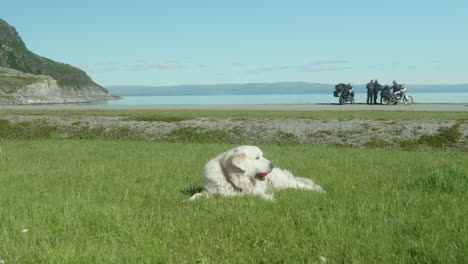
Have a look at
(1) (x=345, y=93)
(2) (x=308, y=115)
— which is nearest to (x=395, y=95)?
(1) (x=345, y=93)

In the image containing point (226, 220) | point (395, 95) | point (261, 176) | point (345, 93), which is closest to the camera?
point (226, 220)

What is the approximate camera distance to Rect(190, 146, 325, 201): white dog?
746 centimetres

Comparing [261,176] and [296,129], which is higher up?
[261,176]

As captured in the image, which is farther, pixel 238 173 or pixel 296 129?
pixel 296 129

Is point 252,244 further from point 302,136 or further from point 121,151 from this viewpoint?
point 302,136

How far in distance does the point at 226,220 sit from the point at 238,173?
4.29 feet

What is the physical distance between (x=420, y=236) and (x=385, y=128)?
15049 mm

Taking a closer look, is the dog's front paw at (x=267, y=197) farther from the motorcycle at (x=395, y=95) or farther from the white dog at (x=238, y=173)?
the motorcycle at (x=395, y=95)

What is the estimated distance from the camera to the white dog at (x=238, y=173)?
7.46 m

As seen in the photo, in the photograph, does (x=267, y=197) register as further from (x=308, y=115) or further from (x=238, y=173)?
(x=308, y=115)

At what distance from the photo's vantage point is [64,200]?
7.53 metres

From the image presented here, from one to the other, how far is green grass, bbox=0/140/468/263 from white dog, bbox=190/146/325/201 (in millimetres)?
342

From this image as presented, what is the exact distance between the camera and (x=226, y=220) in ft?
21.3

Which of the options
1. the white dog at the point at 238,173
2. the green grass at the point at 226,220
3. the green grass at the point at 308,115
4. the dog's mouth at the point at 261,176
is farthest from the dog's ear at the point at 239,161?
the green grass at the point at 308,115
